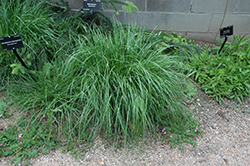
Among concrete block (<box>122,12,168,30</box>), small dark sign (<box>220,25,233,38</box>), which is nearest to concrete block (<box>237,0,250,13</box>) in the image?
small dark sign (<box>220,25,233,38</box>)

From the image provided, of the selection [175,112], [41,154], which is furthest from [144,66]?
[41,154]

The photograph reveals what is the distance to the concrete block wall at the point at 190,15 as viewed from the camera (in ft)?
10.8

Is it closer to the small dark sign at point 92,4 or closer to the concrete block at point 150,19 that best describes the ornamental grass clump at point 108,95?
the small dark sign at point 92,4

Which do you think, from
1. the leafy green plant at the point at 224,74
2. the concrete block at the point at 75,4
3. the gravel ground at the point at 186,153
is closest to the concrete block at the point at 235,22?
the leafy green plant at the point at 224,74

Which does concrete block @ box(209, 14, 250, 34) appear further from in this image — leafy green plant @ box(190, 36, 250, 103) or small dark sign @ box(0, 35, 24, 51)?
small dark sign @ box(0, 35, 24, 51)

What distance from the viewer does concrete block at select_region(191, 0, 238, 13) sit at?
3.24 meters

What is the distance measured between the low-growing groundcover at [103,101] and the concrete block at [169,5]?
1.34 metres

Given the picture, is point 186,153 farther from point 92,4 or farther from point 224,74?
point 92,4

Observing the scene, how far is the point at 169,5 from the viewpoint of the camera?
10.9ft

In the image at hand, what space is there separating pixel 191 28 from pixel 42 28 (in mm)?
2291

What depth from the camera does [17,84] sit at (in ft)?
7.76

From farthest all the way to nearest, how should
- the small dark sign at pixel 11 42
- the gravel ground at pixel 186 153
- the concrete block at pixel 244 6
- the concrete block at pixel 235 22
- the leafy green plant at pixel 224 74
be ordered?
the concrete block at pixel 235 22 → the concrete block at pixel 244 6 → the leafy green plant at pixel 224 74 → the small dark sign at pixel 11 42 → the gravel ground at pixel 186 153

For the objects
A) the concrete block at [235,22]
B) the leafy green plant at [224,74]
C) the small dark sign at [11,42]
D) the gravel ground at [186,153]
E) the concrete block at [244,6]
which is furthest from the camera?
the concrete block at [235,22]

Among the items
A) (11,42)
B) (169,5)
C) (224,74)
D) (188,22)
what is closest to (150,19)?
(169,5)
